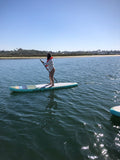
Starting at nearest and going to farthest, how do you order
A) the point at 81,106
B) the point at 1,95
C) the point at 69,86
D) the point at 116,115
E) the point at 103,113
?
the point at 116,115, the point at 103,113, the point at 81,106, the point at 1,95, the point at 69,86

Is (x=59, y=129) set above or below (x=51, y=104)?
below

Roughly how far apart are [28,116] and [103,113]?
13.3ft

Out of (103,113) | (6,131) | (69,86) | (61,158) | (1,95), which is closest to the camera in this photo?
(61,158)

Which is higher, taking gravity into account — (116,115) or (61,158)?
(116,115)

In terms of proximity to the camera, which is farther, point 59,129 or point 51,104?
point 51,104

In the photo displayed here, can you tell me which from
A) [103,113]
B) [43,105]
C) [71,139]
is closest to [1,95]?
[43,105]

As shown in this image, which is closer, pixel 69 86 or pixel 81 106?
pixel 81 106

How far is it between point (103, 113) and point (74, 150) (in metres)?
3.09

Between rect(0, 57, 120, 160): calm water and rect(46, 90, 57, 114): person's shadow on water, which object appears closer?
rect(0, 57, 120, 160): calm water

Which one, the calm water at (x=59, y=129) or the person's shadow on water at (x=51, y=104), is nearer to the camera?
the calm water at (x=59, y=129)

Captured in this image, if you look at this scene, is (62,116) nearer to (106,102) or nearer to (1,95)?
(106,102)

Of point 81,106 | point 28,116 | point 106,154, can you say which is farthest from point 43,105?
point 106,154

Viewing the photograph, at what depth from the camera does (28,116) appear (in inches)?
240

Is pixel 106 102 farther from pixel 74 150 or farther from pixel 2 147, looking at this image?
pixel 2 147
